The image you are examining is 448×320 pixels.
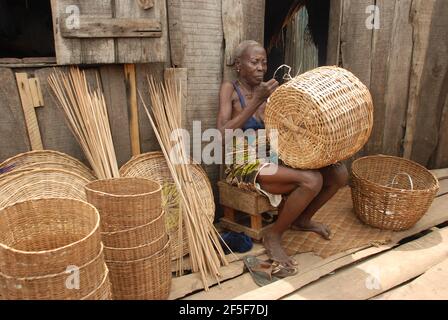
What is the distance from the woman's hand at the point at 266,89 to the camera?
8.42 feet

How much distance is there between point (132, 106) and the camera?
111 inches

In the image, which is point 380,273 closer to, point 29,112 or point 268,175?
point 268,175

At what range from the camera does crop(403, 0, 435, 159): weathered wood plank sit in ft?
12.7

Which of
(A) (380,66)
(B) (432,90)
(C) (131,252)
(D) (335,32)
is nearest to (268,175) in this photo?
(C) (131,252)

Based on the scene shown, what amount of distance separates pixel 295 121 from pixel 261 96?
0.89 ft

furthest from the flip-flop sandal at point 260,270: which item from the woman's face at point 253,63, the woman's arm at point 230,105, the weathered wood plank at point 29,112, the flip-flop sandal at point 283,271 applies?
the weathered wood plank at point 29,112

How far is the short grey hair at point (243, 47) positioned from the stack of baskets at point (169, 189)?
0.88 meters

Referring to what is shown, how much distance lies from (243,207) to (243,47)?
3.82 ft

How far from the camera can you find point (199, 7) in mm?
2941

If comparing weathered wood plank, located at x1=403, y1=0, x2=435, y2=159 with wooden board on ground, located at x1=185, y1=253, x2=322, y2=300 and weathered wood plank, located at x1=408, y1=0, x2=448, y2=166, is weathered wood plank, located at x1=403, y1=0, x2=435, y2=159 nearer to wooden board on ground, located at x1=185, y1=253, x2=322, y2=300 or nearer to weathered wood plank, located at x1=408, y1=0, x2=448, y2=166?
weathered wood plank, located at x1=408, y1=0, x2=448, y2=166

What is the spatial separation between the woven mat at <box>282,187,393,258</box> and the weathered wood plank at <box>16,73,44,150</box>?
1.81 metres

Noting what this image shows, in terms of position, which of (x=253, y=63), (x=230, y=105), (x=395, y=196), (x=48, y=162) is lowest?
(x=395, y=196)
